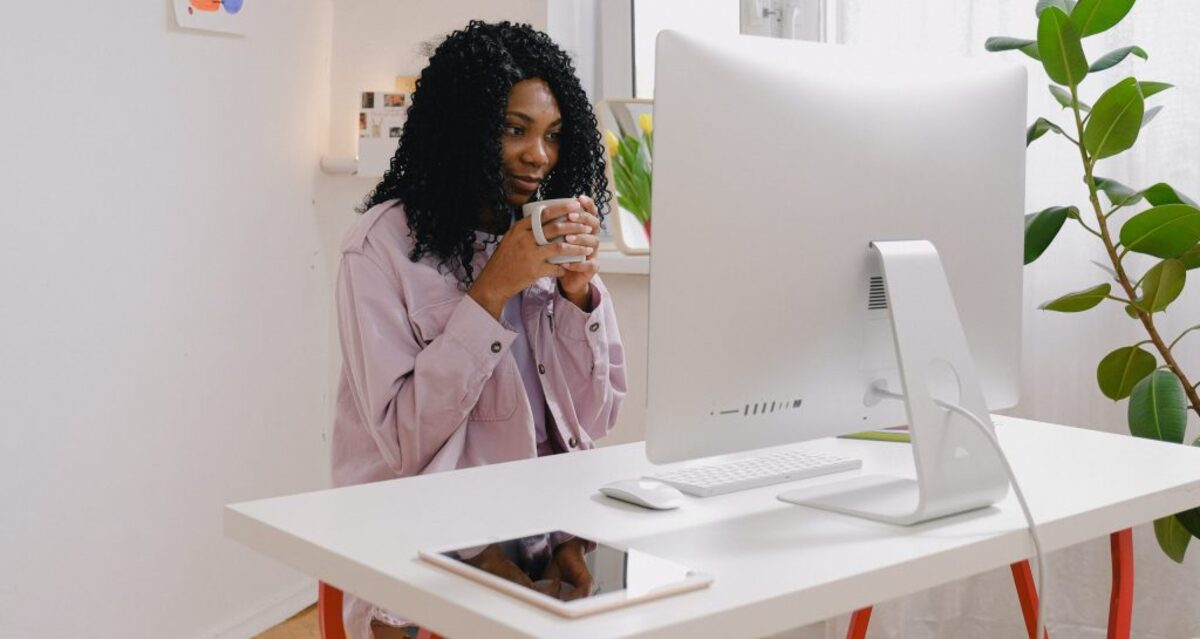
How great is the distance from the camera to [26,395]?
2127 mm

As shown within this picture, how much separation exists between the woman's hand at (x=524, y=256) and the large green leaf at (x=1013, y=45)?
97cm

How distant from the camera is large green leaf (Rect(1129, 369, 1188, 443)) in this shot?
6.57ft

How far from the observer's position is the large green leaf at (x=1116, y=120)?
2057 millimetres

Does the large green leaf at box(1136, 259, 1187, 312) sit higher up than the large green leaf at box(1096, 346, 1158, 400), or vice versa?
the large green leaf at box(1136, 259, 1187, 312)

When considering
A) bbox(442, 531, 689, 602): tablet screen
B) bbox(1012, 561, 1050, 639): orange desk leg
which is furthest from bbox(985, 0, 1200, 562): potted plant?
bbox(442, 531, 689, 602): tablet screen

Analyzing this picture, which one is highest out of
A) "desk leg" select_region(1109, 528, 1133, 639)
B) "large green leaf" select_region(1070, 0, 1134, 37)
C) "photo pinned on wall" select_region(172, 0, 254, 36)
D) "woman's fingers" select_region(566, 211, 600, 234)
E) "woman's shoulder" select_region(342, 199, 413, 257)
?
"photo pinned on wall" select_region(172, 0, 254, 36)

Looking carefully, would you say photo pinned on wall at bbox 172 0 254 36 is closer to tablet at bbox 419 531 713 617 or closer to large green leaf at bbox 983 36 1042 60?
large green leaf at bbox 983 36 1042 60

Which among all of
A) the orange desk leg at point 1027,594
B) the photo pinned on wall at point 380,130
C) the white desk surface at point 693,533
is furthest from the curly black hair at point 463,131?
the photo pinned on wall at point 380,130

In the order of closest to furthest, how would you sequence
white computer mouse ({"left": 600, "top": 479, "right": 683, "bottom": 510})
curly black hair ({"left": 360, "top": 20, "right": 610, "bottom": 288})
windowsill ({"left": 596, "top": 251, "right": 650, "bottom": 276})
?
white computer mouse ({"left": 600, "top": 479, "right": 683, "bottom": 510}), curly black hair ({"left": 360, "top": 20, "right": 610, "bottom": 288}), windowsill ({"left": 596, "top": 251, "right": 650, "bottom": 276})

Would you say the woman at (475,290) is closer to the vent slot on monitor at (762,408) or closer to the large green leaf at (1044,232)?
the vent slot on monitor at (762,408)

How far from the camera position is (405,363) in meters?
1.56

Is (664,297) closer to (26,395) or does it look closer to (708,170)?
(708,170)

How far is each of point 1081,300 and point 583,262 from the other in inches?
41.3

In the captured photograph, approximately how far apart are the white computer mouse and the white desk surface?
10 millimetres
